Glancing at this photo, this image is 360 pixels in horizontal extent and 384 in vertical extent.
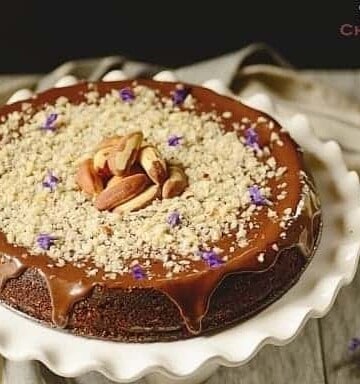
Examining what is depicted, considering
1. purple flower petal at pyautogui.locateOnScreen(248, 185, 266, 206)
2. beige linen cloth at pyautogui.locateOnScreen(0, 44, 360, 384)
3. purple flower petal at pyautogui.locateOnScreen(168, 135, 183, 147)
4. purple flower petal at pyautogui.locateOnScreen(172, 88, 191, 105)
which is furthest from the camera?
beige linen cloth at pyautogui.locateOnScreen(0, 44, 360, 384)

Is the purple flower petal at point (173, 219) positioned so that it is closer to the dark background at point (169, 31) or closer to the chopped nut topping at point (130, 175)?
the chopped nut topping at point (130, 175)

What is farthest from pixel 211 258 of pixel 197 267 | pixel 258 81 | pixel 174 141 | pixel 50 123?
pixel 258 81

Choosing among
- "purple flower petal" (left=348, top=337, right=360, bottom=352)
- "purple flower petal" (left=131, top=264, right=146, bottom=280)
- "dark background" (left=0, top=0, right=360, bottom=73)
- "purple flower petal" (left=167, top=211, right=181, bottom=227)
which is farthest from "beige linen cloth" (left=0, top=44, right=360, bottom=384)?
"purple flower petal" (left=131, top=264, right=146, bottom=280)

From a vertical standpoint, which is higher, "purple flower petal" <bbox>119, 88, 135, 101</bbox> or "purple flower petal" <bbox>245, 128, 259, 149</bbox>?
"purple flower petal" <bbox>119, 88, 135, 101</bbox>

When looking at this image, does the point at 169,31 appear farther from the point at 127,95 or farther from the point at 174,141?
the point at 174,141

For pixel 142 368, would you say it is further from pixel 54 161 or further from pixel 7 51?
pixel 7 51

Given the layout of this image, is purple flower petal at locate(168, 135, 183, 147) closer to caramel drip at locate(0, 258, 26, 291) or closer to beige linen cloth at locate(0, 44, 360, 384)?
caramel drip at locate(0, 258, 26, 291)

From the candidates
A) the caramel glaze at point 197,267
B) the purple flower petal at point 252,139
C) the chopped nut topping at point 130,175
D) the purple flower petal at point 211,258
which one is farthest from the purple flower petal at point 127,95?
the purple flower petal at point 211,258
